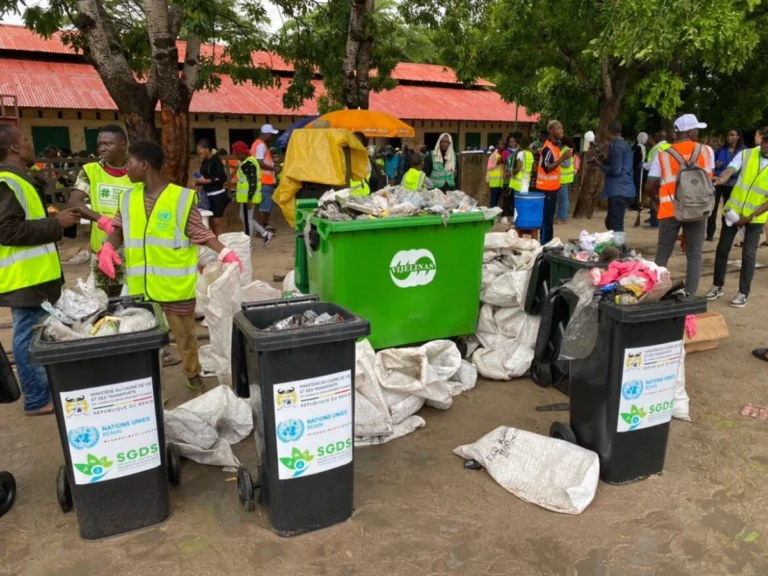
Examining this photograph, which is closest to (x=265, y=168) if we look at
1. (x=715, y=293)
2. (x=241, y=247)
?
(x=241, y=247)

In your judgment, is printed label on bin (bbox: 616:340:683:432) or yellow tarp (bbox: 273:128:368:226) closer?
printed label on bin (bbox: 616:340:683:432)

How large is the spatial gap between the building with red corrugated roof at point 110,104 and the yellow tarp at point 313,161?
11.0 metres

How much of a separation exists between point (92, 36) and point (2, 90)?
1079cm

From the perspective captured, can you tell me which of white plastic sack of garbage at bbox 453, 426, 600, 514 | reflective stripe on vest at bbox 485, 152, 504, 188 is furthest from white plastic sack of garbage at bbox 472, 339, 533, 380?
reflective stripe on vest at bbox 485, 152, 504, 188

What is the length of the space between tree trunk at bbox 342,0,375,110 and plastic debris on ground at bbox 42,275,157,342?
22.9ft

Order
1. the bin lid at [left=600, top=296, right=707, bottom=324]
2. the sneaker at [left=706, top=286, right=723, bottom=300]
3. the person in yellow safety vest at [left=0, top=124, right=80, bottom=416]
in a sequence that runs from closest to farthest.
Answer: the bin lid at [left=600, top=296, right=707, bottom=324], the person in yellow safety vest at [left=0, top=124, right=80, bottom=416], the sneaker at [left=706, top=286, right=723, bottom=300]

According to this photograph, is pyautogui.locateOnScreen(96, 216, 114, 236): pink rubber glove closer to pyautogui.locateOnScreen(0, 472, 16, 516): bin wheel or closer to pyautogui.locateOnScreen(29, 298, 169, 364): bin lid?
pyautogui.locateOnScreen(29, 298, 169, 364): bin lid

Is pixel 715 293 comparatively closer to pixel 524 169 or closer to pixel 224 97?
pixel 524 169

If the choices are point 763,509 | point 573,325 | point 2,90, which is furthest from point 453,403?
point 2,90

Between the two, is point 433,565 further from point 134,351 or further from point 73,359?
point 73,359

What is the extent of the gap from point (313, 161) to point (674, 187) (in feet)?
10.7

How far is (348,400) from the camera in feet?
8.73

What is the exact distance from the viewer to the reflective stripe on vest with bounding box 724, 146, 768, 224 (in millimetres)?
5504

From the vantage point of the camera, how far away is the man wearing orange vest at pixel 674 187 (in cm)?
527
